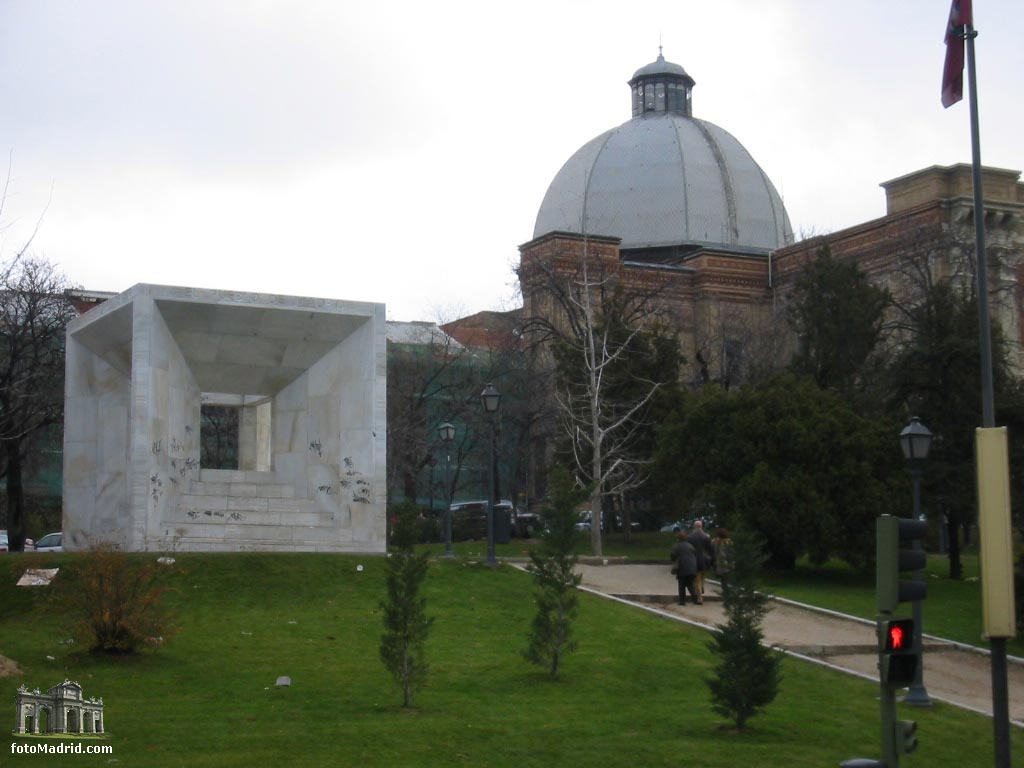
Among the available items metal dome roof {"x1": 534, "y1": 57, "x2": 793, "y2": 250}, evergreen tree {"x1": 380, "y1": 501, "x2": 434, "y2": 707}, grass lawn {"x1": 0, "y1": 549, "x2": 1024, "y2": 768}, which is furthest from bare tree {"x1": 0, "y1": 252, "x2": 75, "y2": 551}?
metal dome roof {"x1": 534, "y1": 57, "x2": 793, "y2": 250}

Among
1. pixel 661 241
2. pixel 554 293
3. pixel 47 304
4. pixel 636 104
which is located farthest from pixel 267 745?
pixel 636 104

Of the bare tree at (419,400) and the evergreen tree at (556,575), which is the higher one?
the bare tree at (419,400)

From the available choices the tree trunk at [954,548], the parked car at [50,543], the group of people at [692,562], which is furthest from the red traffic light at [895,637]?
the parked car at [50,543]

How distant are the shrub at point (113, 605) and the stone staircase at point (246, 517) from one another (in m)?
8.00

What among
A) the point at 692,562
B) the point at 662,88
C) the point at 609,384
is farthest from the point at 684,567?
the point at 662,88

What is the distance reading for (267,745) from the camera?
11.7 meters

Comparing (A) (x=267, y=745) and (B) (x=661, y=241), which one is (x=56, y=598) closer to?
(A) (x=267, y=745)

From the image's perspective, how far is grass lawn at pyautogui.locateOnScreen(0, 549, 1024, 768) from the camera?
1201 centimetres

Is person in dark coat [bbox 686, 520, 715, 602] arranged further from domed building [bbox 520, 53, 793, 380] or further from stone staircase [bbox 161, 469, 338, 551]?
domed building [bbox 520, 53, 793, 380]

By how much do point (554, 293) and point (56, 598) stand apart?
25936 mm

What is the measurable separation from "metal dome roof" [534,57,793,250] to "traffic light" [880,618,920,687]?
159ft

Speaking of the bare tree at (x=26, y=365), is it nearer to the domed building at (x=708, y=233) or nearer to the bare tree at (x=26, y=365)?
the bare tree at (x=26, y=365)

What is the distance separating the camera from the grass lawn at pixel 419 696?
12008 mm

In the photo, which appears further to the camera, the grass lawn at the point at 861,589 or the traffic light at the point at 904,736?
the grass lawn at the point at 861,589
